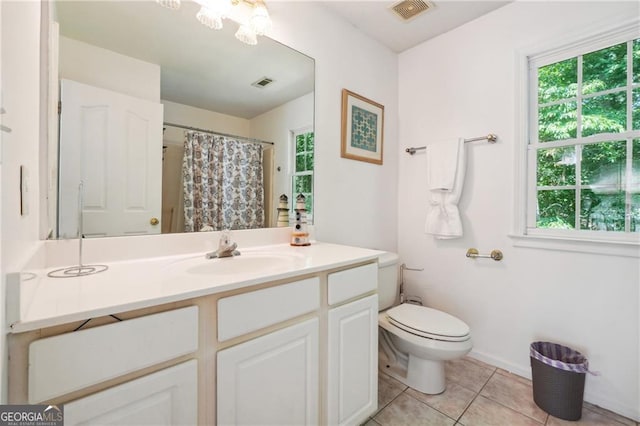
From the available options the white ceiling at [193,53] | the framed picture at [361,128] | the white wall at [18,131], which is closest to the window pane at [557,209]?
the framed picture at [361,128]

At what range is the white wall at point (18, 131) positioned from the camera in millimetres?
534

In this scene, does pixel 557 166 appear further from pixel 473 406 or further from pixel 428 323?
pixel 473 406

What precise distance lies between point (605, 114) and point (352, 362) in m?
1.93

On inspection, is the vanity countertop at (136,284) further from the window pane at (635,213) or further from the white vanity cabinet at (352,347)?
the window pane at (635,213)

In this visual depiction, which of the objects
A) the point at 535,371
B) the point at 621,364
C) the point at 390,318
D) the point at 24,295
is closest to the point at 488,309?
the point at 535,371

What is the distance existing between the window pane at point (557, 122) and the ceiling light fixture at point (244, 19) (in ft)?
5.81

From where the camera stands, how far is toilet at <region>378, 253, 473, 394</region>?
1448 millimetres

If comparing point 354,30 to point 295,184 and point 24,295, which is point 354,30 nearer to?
point 295,184

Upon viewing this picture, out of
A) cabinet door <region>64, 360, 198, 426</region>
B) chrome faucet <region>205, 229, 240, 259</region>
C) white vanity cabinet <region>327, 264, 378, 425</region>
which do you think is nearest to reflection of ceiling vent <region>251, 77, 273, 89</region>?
chrome faucet <region>205, 229, 240, 259</region>

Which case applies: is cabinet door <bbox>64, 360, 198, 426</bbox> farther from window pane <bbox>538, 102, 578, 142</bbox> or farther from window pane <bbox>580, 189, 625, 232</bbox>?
window pane <bbox>538, 102, 578, 142</bbox>

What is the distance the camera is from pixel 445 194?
198 cm

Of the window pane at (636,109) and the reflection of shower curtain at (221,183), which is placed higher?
the window pane at (636,109)

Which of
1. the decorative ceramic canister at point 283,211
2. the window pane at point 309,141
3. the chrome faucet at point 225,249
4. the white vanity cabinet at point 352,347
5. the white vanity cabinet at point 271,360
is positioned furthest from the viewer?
the window pane at point 309,141

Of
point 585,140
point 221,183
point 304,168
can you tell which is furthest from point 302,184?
point 585,140
